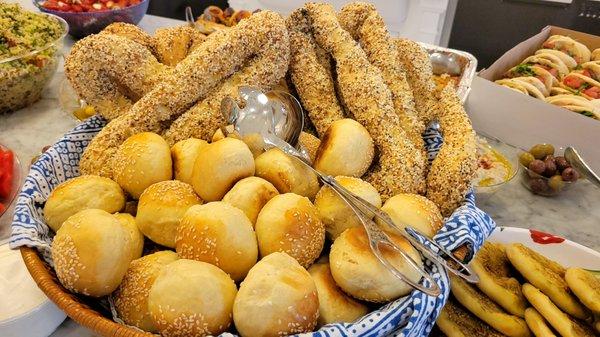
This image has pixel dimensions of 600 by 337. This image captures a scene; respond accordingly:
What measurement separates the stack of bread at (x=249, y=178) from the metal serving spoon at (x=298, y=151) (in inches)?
0.7

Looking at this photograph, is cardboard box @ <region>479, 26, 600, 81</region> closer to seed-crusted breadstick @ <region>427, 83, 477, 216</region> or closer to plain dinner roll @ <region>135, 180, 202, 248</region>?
seed-crusted breadstick @ <region>427, 83, 477, 216</region>

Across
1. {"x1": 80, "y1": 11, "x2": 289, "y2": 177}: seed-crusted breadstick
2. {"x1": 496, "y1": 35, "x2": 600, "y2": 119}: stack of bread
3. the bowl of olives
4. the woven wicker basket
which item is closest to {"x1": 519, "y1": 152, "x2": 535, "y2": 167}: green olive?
the bowl of olives

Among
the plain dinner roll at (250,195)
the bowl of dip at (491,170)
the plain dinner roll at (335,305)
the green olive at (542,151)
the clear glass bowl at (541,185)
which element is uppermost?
the plain dinner roll at (250,195)

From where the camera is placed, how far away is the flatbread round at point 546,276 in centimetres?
71

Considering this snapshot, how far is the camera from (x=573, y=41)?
6.07 feet

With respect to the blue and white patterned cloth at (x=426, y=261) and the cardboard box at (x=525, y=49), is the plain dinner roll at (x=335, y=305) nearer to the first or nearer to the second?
the blue and white patterned cloth at (x=426, y=261)

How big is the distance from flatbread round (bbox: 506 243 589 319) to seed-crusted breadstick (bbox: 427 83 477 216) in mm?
121

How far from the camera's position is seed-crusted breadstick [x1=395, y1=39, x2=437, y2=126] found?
1046mm

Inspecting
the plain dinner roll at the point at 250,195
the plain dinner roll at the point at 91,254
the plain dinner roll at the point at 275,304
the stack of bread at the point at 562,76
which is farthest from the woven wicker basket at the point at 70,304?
the stack of bread at the point at 562,76

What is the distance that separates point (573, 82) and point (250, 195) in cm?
141

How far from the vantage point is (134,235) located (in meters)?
0.74

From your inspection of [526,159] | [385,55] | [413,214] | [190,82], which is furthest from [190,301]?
[526,159]

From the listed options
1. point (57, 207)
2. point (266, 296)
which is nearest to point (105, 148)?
point (57, 207)

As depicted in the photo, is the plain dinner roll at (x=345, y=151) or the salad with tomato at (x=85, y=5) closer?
the plain dinner roll at (x=345, y=151)
